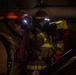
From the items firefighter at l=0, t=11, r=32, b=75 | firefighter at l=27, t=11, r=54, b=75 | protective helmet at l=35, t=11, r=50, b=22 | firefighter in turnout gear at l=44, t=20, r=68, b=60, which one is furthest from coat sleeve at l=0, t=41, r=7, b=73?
protective helmet at l=35, t=11, r=50, b=22

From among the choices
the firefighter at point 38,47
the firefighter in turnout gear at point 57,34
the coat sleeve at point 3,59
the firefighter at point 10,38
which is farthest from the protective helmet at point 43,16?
the coat sleeve at point 3,59

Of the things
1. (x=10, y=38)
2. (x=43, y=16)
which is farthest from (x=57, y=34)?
(x=10, y=38)

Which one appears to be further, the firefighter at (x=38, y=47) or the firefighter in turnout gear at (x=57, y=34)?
the firefighter in turnout gear at (x=57, y=34)

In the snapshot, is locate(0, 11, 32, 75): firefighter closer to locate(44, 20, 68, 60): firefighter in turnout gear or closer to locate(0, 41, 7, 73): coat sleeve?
locate(0, 41, 7, 73): coat sleeve

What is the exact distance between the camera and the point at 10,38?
2264 millimetres

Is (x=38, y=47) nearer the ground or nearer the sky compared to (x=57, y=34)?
nearer the ground

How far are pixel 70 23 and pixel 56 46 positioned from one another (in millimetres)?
2188

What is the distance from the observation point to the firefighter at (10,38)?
2.17m

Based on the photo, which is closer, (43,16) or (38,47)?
(38,47)

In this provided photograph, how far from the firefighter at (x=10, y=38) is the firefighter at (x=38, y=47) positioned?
49 centimetres

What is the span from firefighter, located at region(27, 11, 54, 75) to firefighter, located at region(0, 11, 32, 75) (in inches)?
19.2

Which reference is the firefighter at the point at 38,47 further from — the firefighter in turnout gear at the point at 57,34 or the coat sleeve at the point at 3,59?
the coat sleeve at the point at 3,59

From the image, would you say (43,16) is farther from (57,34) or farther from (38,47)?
(38,47)

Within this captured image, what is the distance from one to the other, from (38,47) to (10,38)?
103 cm
